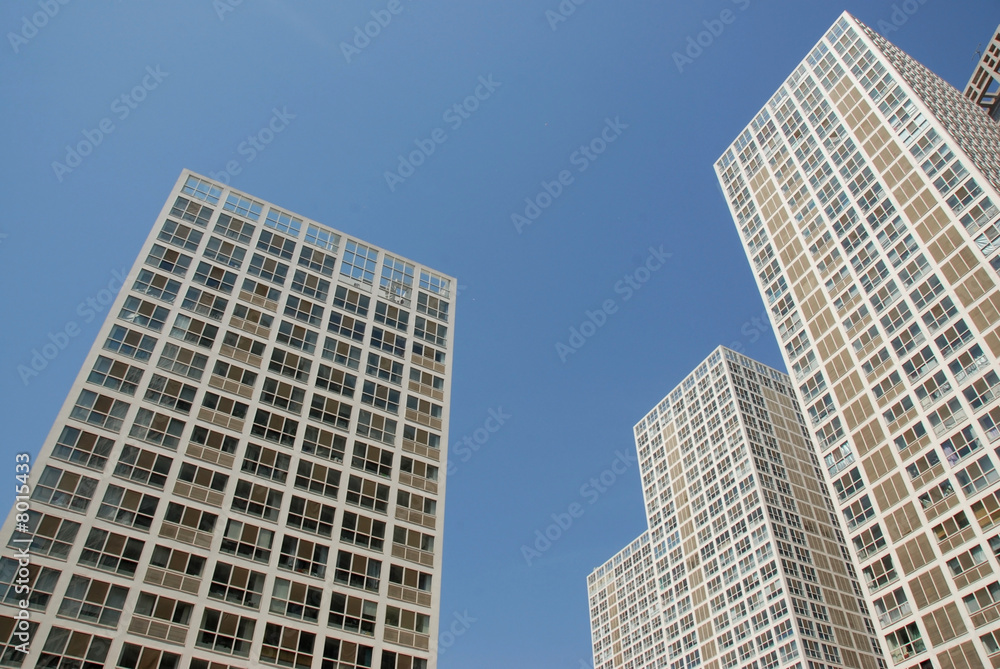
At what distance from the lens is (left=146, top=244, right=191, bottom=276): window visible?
57656mm

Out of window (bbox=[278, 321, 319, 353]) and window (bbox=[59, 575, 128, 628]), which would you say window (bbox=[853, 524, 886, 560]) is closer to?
window (bbox=[278, 321, 319, 353])

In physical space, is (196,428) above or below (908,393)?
below

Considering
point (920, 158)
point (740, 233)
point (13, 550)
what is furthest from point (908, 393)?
point (13, 550)

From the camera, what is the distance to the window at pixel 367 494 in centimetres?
5372

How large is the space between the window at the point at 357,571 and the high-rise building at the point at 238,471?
11cm

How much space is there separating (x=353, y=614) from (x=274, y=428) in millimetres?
14879

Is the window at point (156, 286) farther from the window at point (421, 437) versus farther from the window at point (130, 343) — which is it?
the window at point (421, 437)

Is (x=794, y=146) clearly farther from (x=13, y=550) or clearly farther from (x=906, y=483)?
(x=13, y=550)

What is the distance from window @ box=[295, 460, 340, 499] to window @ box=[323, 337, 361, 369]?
10.4 metres

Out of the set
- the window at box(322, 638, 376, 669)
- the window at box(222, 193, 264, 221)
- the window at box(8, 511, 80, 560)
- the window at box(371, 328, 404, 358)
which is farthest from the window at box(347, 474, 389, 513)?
the window at box(222, 193, 264, 221)

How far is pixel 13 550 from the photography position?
40.1 m

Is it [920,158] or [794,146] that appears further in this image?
[794,146]

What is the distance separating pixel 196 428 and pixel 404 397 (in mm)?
17413

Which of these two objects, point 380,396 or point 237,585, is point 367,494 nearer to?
point 380,396
